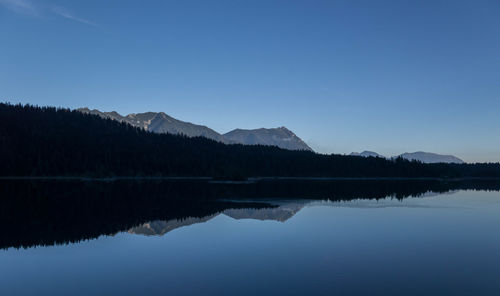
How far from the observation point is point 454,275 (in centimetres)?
2039

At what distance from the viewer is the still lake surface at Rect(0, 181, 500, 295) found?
59.9ft

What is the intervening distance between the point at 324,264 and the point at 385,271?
345 centimetres

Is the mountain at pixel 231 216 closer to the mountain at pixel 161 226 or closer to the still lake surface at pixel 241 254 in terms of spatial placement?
the mountain at pixel 161 226

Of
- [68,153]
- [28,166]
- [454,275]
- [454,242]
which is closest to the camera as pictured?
[454,275]

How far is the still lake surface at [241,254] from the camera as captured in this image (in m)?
18.2

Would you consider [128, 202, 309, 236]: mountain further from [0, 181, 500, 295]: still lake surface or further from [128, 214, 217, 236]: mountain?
[0, 181, 500, 295]: still lake surface

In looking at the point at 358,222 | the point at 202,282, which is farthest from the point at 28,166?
the point at 202,282

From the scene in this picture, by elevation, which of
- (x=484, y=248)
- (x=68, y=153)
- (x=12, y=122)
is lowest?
(x=484, y=248)

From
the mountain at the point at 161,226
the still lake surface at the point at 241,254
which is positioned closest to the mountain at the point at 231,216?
the mountain at the point at 161,226

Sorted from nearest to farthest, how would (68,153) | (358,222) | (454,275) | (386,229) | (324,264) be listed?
(454,275), (324,264), (386,229), (358,222), (68,153)

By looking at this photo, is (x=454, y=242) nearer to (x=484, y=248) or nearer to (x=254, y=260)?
(x=484, y=248)

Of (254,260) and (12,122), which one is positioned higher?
(12,122)

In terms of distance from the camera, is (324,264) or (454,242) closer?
(324,264)

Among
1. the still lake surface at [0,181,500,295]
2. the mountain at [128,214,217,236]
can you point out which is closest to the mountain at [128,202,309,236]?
the mountain at [128,214,217,236]
